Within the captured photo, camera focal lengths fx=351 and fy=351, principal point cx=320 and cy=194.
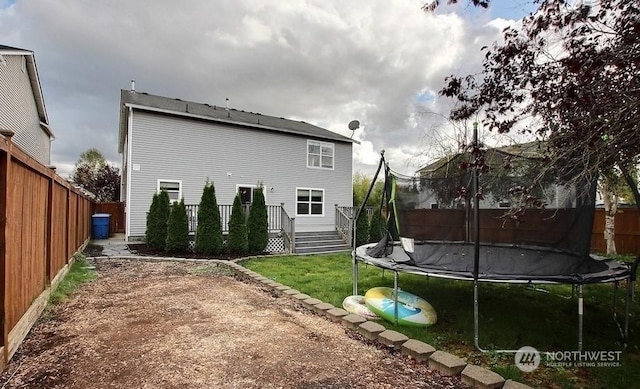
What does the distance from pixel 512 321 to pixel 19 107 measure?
1647cm

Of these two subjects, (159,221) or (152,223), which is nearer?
(159,221)

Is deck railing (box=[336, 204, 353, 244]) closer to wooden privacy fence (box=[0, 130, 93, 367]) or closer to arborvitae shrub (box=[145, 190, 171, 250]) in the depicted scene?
arborvitae shrub (box=[145, 190, 171, 250])

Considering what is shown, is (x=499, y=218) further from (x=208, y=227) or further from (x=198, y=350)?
(x=208, y=227)

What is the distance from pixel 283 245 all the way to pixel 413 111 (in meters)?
6.63

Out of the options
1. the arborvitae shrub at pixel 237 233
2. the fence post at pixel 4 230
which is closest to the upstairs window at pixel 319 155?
the arborvitae shrub at pixel 237 233

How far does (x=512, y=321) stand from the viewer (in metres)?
4.47

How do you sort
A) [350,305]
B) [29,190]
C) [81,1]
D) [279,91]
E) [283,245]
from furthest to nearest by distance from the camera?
1. [279,91]
2. [283,245]
3. [81,1]
4. [350,305]
5. [29,190]

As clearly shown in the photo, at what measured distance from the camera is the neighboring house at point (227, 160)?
40.7ft

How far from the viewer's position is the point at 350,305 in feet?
15.3

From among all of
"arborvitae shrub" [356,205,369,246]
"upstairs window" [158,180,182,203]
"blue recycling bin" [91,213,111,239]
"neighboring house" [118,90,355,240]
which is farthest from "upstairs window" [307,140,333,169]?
"blue recycling bin" [91,213,111,239]

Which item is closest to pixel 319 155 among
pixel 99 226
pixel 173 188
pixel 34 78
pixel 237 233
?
pixel 173 188

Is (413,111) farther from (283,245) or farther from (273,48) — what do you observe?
(283,245)

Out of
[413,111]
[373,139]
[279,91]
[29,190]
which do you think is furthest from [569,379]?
[373,139]

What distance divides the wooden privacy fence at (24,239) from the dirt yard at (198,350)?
10.4 inches
